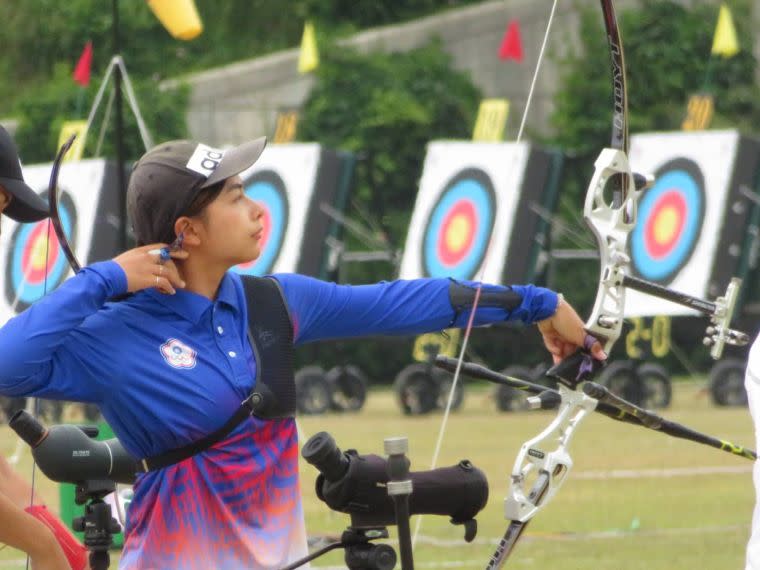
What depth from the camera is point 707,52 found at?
75.6ft

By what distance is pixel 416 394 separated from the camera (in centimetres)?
1631

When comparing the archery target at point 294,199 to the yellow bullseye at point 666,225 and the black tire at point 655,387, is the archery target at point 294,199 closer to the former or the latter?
the yellow bullseye at point 666,225

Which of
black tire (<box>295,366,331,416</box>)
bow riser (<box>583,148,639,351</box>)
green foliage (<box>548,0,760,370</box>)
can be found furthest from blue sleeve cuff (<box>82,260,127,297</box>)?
green foliage (<box>548,0,760,370</box>)

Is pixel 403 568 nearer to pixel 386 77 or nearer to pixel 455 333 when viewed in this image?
pixel 455 333

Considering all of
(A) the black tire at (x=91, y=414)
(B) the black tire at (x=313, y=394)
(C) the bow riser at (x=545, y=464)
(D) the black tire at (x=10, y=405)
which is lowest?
(D) the black tire at (x=10, y=405)

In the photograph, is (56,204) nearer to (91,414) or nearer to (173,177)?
(173,177)

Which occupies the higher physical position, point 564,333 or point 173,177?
point 173,177

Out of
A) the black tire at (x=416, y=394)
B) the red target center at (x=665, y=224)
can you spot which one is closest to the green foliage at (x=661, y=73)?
the red target center at (x=665, y=224)

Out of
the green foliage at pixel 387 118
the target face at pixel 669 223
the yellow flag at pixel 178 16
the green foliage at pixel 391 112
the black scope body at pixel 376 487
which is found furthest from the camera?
the green foliage at pixel 391 112

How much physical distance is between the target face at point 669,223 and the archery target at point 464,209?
1.18 m

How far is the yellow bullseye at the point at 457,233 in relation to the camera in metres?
18.2

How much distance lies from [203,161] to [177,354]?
326mm

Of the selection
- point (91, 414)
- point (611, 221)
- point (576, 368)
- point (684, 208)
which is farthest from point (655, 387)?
point (576, 368)

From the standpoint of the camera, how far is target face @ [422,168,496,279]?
18.0 meters
